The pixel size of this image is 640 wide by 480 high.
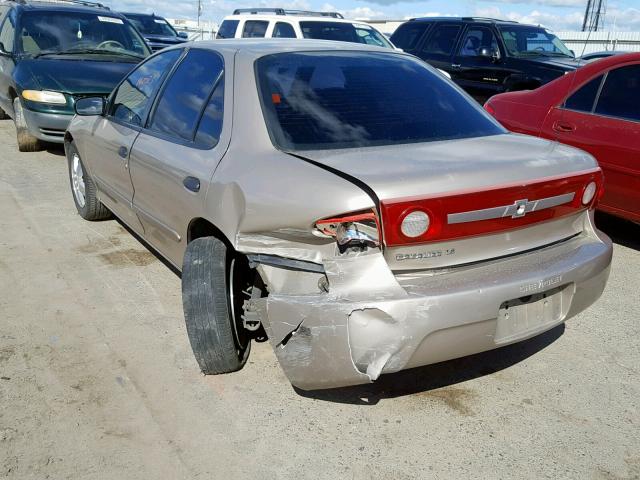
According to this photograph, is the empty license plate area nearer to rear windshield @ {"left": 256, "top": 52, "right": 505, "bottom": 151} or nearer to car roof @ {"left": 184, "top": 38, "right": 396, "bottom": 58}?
rear windshield @ {"left": 256, "top": 52, "right": 505, "bottom": 151}

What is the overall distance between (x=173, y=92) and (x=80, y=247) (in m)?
1.79

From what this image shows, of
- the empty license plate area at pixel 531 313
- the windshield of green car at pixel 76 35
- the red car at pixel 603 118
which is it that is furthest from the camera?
the windshield of green car at pixel 76 35

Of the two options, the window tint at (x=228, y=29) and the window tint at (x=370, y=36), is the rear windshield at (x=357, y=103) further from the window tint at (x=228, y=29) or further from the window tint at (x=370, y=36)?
the window tint at (x=228, y=29)

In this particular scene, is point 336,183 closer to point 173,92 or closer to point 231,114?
point 231,114

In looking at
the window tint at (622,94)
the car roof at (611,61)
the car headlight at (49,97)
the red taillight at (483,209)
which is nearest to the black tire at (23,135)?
the car headlight at (49,97)

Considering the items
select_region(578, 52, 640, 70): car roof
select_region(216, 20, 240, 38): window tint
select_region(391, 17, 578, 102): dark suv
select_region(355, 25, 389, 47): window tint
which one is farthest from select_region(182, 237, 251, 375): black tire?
select_region(216, 20, 240, 38): window tint

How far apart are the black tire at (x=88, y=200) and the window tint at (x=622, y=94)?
4116 millimetres

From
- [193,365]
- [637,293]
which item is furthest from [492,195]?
[637,293]

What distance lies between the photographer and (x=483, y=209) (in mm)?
2615

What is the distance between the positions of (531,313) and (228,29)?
10.7 m

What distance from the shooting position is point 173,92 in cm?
382

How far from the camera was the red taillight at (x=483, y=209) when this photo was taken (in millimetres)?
2486

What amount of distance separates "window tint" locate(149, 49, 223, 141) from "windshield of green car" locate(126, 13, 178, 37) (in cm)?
1310

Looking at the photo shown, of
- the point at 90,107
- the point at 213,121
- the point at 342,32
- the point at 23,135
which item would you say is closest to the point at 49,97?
the point at 23,135
